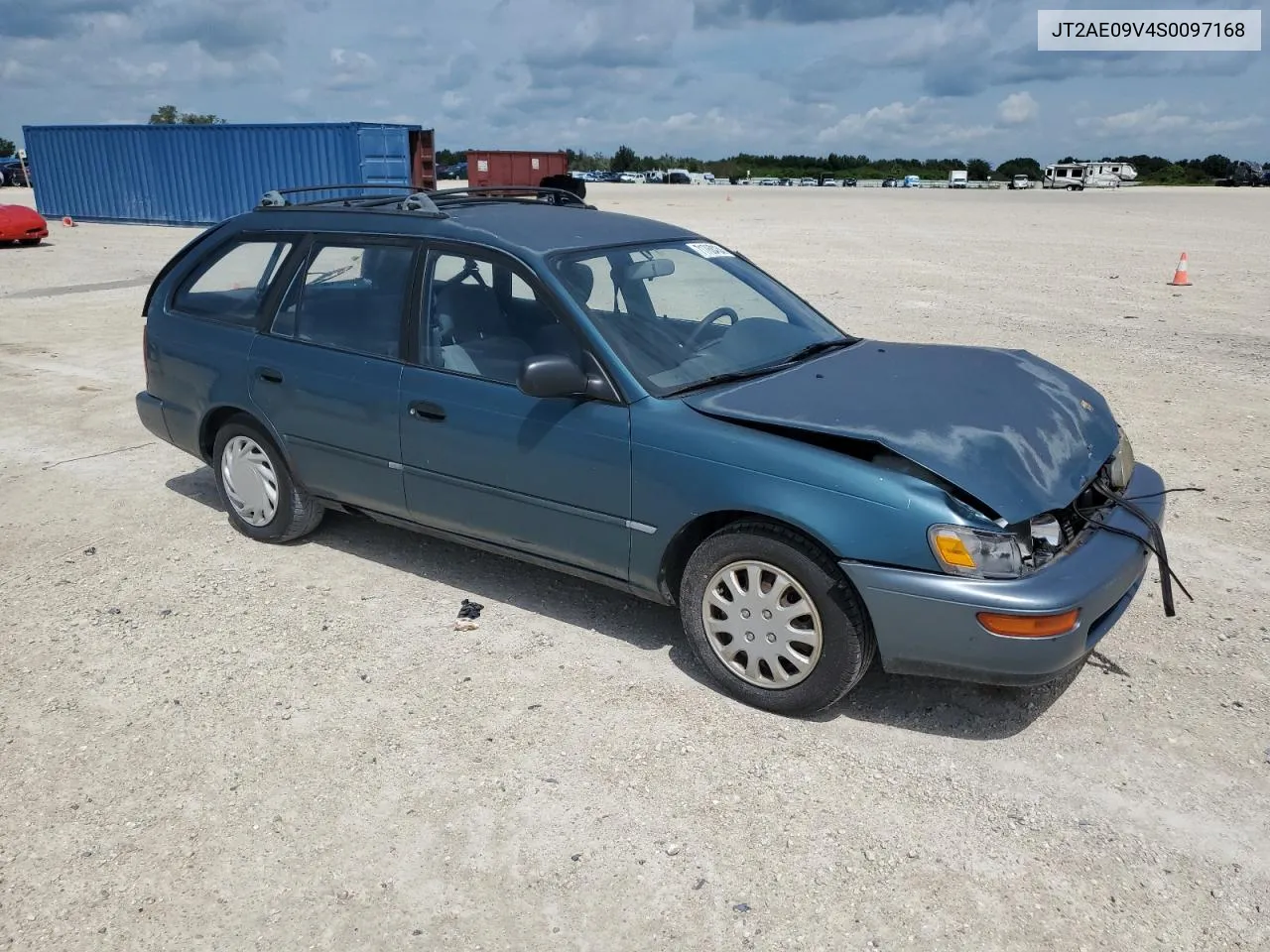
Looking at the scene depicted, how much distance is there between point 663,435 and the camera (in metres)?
3.78

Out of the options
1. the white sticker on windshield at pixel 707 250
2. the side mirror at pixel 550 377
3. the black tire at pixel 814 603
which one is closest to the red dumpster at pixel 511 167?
the white sticker on windshield at pixel 707 250

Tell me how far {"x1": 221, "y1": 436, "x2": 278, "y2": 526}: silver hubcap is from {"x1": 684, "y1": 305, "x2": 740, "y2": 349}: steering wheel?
228cm

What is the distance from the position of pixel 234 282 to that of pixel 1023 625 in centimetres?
408

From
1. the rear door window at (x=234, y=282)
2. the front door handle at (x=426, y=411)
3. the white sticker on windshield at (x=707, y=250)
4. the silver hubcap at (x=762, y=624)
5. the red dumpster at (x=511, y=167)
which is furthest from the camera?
the red dumpster at (x=511, y=167)

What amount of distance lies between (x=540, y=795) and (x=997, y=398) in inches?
87.8

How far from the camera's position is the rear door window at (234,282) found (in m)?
5.14

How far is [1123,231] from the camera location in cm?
2738

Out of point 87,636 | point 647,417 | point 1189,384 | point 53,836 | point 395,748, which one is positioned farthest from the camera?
point 1189,384

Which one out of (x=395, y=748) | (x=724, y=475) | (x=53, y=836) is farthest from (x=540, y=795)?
(x=53, y=836)

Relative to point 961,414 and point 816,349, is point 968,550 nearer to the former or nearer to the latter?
point 961,414

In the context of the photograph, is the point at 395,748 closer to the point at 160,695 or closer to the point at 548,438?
the point at 160,695

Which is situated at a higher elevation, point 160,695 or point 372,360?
point 372,360

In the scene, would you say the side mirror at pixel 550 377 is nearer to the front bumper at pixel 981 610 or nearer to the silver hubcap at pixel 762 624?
the silver hubcap at pixel 762 624

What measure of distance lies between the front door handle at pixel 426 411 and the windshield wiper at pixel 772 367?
105 cm
